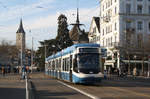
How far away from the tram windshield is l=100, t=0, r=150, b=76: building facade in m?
35.5

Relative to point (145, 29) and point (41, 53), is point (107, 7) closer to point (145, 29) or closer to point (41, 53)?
point (145, 29)

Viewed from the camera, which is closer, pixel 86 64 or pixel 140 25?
pixel 86 64

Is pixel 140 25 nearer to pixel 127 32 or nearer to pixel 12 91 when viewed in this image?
pixel 127 32

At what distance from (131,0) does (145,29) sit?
6507 mm

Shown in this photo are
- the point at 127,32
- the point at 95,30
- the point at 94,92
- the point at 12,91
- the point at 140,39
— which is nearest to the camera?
the point at 94,92

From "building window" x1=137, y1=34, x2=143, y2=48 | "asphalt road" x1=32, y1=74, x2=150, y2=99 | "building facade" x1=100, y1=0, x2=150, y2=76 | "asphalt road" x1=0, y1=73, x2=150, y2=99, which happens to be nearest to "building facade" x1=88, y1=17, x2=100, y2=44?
"building facade" x1=100, y1=0, x2=150, y2=76

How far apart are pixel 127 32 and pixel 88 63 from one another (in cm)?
3843

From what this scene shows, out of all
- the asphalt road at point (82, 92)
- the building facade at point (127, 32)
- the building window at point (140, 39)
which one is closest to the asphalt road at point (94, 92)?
the asphalt road at point (82, 92)

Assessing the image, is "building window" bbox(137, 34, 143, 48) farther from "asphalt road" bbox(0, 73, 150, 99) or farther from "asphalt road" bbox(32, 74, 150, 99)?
"asphalt road" bbox(32, 74, 150, 99)

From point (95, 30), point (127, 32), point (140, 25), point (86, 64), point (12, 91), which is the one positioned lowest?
point (12, 91)

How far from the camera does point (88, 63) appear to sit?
26.6m

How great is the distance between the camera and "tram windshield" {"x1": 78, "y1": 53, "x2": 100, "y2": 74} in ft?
86.7

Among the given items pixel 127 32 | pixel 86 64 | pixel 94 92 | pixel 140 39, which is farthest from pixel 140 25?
pixel 94 92

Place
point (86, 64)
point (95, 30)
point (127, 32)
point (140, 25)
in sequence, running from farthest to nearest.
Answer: point (95, 30), point (140, 25), point (127, 32), point (86, 64)
